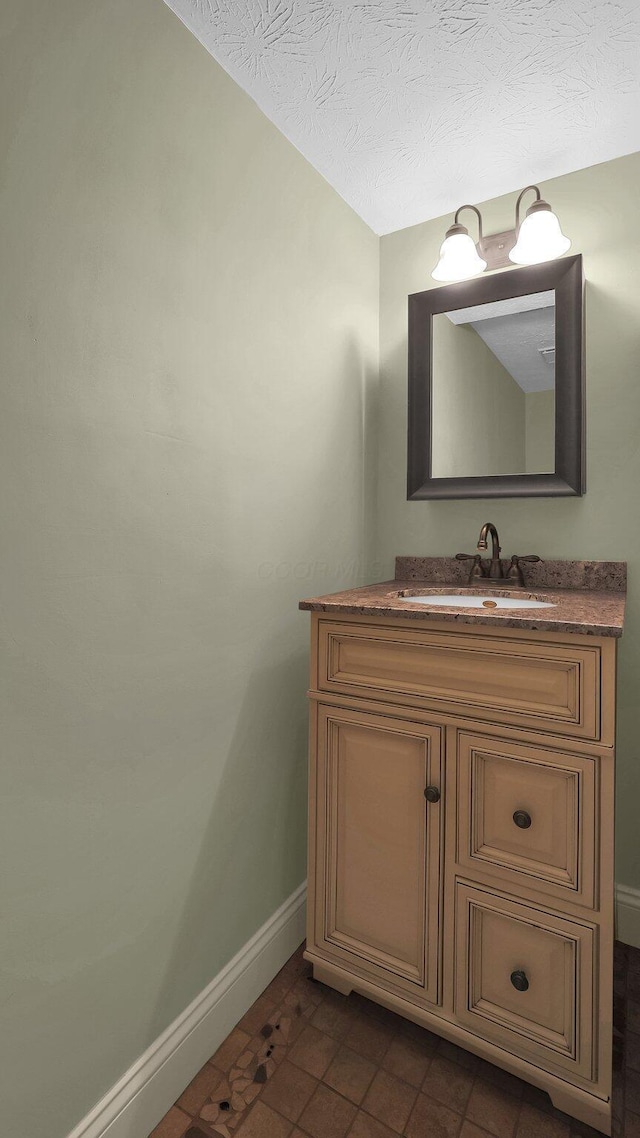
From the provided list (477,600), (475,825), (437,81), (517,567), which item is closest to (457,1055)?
(475,825)

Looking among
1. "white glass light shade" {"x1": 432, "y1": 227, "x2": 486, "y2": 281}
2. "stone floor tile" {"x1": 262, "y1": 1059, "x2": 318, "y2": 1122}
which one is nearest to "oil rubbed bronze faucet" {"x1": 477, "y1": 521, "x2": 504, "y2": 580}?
"white glass light shade" {"x1": 432, "y1": 227, "x2": 486, "y2": 281}

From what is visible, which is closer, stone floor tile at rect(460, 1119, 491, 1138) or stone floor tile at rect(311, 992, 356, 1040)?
stone floor tile at rect(460, 1119, 491, 1138)

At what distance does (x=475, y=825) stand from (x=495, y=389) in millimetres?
1242

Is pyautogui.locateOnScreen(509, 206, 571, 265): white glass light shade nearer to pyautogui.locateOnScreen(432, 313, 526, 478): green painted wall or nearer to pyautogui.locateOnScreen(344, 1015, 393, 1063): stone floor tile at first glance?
pyautogui.locateOnScreen(432, 313, 526, 478): green painted wall

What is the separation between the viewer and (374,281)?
6.31 feet

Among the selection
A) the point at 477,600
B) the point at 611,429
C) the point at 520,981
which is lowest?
the point at 520,981

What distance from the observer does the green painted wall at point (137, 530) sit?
86cm

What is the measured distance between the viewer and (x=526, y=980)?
1.09 meters

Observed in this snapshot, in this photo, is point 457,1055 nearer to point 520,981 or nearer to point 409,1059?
point 409,1059

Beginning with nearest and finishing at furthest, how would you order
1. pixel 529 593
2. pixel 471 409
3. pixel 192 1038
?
pixel 192 1038 → pixel 529 593 → pixel 471 409

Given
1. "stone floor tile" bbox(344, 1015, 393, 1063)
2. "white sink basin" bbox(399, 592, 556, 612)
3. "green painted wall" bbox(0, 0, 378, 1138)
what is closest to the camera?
"green painted wall" bbox(0, 0, 378, 1138)

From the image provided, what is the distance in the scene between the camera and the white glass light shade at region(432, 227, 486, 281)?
64.6 inches

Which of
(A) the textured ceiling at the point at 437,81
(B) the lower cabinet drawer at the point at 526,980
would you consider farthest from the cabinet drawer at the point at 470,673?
(A) the textured ceiling at the point at 437,81

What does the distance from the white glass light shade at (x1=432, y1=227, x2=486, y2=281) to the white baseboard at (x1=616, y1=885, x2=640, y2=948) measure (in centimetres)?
189
